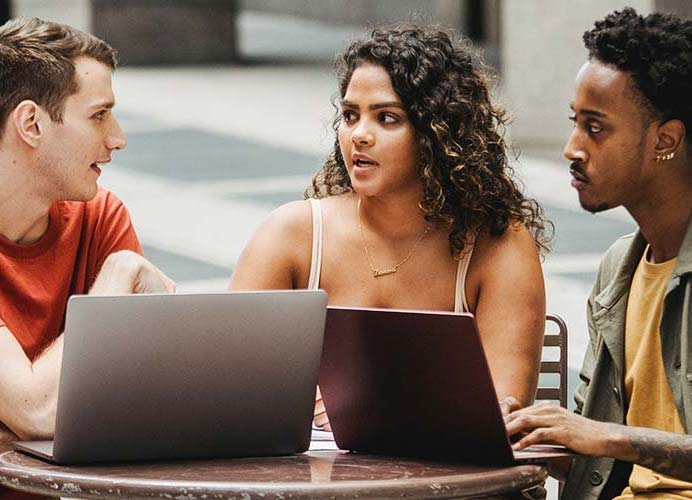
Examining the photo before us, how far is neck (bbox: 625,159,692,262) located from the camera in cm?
346

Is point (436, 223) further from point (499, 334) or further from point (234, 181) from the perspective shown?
point (234, 181)

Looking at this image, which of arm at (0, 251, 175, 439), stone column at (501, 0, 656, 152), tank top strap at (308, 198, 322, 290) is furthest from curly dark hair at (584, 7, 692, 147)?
stone column at (501, 0, 656, 152)

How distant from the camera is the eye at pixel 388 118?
3701mm

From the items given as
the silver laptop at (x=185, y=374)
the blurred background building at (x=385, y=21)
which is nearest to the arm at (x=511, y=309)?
A: the silver laptop at (x=185, y=374)

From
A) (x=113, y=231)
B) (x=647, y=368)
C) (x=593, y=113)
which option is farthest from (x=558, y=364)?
(x=113, y=231)

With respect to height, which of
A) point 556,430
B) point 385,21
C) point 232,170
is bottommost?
point 556,430

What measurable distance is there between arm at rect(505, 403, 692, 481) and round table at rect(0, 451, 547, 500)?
90mm

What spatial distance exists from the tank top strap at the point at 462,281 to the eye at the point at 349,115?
0.41 meters

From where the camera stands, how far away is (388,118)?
3.71 metres

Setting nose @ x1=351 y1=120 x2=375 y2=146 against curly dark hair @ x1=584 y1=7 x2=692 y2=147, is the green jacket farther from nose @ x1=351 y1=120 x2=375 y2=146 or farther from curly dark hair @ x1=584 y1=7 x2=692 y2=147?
nose @ x1=351 y1=120 x2=375 y2=146

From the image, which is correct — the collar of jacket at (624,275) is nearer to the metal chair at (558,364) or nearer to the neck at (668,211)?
the neck at (668,211)

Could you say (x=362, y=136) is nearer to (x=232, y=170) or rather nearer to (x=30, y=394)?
(x=30, y=394)

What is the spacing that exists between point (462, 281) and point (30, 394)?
1082 mm

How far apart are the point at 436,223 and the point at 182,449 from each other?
3.39 ft
